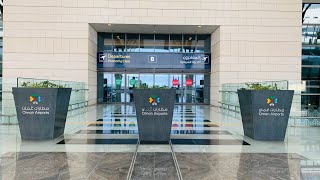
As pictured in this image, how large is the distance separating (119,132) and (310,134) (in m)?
5.75

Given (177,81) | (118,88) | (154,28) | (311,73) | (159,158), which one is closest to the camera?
(159,158)

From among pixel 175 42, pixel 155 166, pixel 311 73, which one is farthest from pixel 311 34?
pixel 155 166

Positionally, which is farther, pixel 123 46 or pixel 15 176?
pixel 123 46

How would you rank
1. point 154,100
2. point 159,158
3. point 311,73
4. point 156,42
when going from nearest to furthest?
point 159,158 < point 154,100 < point 156,42 < point 311,73

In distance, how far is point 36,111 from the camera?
7887 mm

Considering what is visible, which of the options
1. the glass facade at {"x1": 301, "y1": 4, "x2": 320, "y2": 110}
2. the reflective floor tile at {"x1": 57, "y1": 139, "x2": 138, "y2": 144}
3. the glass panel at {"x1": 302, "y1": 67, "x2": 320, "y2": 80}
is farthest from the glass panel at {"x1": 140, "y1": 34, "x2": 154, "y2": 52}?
the reflective floor tile at {"x1": 57, "y1": 139, "x2": 138, "y2": 144}

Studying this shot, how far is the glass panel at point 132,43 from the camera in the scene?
25547mm

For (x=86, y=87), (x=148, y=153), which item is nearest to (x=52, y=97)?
(x=148, y=153)

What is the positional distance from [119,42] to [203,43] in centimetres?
703

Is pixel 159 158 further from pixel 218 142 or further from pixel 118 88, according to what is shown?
pixel 118 88

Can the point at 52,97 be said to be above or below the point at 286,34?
below

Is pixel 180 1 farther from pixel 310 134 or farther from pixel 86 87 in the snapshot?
pixel 310 134

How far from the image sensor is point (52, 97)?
26.1ft

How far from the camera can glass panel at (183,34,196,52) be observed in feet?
84.5
